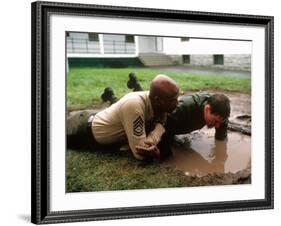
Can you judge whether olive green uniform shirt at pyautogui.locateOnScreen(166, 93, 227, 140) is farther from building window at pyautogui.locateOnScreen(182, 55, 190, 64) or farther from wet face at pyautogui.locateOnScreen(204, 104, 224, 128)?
building window at pyautogui.locateOnScreen(182, 55, 190, 64)

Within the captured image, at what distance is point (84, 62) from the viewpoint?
224 centimetres

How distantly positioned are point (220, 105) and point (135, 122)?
33 cm

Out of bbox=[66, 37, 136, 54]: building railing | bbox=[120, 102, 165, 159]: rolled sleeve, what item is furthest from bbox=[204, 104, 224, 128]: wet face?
bbox=[66, 37, 136, 54]: building railing

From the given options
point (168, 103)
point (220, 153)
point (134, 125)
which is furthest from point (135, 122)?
point (220, 153)

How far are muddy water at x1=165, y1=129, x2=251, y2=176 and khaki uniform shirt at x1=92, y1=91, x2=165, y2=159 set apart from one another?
123mm

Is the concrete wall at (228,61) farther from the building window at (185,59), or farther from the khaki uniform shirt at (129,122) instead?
the khaki uniform shirt at (129,122)

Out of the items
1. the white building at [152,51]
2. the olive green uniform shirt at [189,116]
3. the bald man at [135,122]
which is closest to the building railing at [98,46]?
the white building at [152,51]

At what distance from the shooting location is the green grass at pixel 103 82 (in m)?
2.21

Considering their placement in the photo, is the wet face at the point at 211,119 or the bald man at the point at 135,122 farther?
the wet face at the point at 211,119

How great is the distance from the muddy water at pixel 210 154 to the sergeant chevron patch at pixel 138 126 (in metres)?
0.14

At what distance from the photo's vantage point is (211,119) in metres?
2.43

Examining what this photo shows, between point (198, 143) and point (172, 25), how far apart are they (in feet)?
1.33

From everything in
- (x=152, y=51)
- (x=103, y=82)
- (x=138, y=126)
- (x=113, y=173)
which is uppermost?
(x=152, y=51)

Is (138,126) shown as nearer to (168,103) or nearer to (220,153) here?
(168,103)
